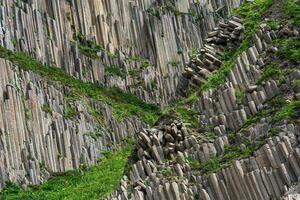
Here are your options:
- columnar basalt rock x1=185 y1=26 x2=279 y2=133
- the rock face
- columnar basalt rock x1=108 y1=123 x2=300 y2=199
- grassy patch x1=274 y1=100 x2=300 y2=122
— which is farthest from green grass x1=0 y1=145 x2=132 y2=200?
grassy patch x1=274 y1=100 x2=300 y2=122

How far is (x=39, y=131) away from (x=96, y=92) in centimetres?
1045

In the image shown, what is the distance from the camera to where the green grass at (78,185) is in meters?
29.4

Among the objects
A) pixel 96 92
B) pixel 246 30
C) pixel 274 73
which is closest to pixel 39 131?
pixel 96 92

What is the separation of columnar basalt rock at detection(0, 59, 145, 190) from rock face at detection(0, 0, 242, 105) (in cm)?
504

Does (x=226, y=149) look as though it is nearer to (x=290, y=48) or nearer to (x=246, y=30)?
(x=290, y=48)

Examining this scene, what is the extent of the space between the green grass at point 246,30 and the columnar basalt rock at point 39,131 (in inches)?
563

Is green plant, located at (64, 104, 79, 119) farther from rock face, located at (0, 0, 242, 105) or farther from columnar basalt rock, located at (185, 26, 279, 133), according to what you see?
columnar basalt rock, located at (185, 26, 279, 133)

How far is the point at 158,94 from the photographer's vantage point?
51.3m

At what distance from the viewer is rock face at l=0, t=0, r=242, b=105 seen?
44031 millimetres

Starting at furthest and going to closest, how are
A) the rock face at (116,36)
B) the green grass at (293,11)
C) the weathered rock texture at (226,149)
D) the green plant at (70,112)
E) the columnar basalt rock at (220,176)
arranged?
the rock face at (116,36) < the green plant at (70,112) < the green grass at (293,11) < the weathered rock texture at (226,149) < the columnar basalt rock at (220,176)

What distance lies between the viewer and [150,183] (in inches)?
614

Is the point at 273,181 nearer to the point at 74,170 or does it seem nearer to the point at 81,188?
the point at 81,188

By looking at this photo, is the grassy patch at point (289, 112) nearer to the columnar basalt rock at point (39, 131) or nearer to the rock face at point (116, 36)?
the columnar basalt rock at point (39, 131)

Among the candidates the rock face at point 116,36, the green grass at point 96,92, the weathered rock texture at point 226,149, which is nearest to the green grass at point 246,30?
the weathered rock texture at point 226,149
